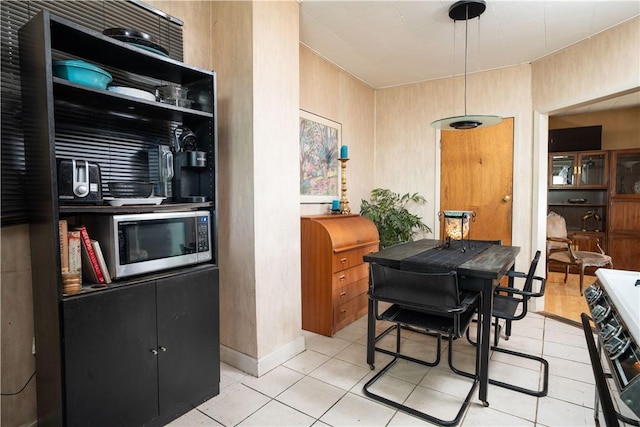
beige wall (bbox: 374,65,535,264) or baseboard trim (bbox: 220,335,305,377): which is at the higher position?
beige wall (bbox: 374,65,535,264)

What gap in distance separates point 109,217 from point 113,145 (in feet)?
1.81

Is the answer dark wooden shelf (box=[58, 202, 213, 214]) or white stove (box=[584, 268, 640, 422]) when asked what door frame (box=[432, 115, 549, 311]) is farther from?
dark wooden shelf (box=[58, 202, 213, 214])

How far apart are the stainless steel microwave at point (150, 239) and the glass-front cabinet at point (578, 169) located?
18.6 ft

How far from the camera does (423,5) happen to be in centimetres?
257

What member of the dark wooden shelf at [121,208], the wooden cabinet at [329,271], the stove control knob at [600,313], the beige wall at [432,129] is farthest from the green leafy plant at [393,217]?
the stove control knob at [600,313]

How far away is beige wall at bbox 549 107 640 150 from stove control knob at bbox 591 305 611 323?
5.31 m

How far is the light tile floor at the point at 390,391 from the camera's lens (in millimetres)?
1841

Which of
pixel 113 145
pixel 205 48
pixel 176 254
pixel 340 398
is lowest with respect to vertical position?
pixel 340 398

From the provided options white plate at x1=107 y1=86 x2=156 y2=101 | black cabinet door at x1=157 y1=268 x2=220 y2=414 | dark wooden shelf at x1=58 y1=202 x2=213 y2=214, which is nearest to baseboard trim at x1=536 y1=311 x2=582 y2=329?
black cabinet door at x1=157 y1=268 x2=220 y2=414

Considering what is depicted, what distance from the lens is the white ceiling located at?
2.59 m

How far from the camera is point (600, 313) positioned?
49.4 inches

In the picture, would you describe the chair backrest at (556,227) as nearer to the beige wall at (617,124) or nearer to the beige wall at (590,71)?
→ the beige wall at (617,124)

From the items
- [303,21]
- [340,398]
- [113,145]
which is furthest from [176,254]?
[303,21]

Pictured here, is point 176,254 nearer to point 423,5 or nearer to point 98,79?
point 98,79
